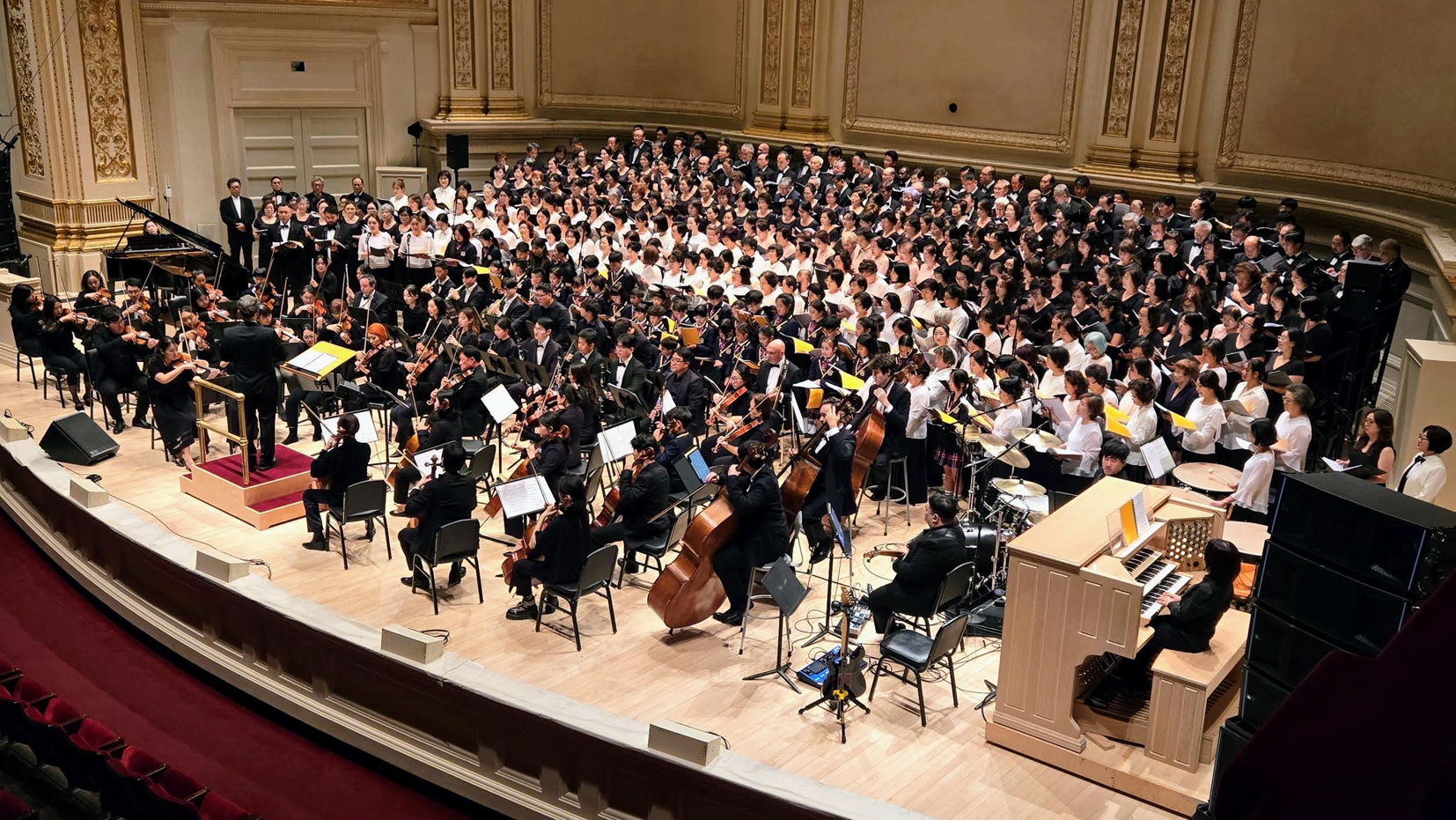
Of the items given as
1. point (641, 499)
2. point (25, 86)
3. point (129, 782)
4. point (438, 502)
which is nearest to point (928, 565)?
point (641, 499)

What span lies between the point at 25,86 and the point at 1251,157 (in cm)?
1694

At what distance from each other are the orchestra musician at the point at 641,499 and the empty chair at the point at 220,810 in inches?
128

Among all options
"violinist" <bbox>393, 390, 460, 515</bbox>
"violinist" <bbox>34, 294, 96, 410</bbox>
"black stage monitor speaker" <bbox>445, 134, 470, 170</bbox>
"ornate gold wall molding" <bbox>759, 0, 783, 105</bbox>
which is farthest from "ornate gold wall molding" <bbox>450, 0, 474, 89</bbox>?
"violinist" <bbox>393, 390, 460, 515</bbox>

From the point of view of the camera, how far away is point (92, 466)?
35.5 feet

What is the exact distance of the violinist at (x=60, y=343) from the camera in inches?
471

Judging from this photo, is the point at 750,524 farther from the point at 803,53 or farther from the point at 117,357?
the point at 803,53

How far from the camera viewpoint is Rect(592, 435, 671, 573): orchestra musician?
326 inches

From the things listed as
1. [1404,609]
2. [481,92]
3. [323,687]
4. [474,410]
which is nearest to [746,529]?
[323,687]

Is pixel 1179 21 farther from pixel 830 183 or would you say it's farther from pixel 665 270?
pixel 665 270

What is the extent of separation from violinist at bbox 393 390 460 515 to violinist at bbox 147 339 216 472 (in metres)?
2.69

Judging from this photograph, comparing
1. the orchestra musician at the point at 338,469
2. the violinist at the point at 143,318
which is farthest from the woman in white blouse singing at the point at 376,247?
the orchestra musician at the point at 338,469

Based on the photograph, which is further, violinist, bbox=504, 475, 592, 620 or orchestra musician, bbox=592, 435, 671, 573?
orchestra musician, bbox=592, 435, 671, 573

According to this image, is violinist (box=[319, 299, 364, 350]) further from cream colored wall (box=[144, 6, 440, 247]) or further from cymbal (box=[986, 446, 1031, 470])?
cream colored wall (box=[144, 6, 440, 247])

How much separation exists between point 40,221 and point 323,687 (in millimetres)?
13395
